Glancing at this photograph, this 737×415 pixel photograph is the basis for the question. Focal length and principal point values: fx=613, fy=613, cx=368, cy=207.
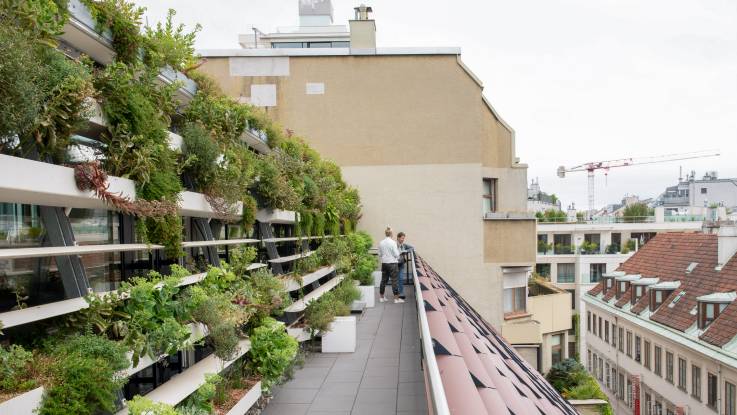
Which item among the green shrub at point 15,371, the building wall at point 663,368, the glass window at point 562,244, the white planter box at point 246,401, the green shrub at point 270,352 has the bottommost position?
the building wall at point 663,368

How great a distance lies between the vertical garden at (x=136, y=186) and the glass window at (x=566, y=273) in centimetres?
5657

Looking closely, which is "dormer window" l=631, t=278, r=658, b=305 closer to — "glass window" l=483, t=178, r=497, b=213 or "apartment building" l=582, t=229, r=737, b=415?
"apartment building" l=582, t=229, r=737, b=415

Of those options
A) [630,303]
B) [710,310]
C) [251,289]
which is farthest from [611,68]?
[251,289]


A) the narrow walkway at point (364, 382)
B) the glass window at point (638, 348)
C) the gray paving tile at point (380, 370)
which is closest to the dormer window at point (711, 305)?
the glass window at point (638, 348)

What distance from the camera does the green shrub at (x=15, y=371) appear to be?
2762 mm

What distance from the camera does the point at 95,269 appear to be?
4.52 meters

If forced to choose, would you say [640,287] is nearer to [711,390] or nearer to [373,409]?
[711,390]

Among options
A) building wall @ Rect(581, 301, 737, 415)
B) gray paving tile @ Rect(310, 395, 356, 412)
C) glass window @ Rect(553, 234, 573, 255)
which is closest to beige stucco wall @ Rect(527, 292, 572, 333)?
building wall @ Rect(581, 301, 737, 415)

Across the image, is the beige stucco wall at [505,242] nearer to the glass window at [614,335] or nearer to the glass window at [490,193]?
the glass window at [490,193]

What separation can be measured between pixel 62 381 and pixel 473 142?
17231mm

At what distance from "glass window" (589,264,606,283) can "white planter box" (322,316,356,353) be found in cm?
5474

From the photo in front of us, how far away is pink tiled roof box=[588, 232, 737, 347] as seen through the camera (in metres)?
25.7

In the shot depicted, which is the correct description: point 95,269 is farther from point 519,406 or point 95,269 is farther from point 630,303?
point 630,303

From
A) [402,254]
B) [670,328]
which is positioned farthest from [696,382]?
[402,254]
